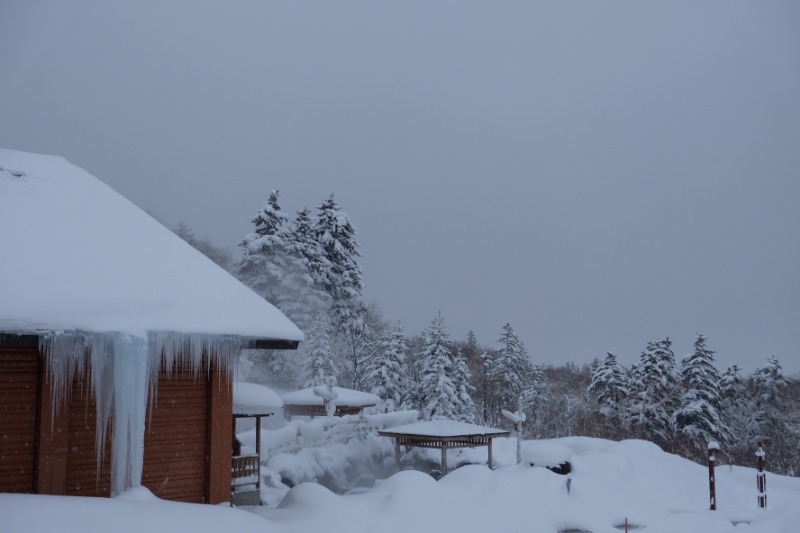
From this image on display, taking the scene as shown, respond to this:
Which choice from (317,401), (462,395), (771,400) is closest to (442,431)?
(317,401)

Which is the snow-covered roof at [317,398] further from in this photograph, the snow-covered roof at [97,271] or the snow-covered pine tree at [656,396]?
the snow-covered roof at [97,271]

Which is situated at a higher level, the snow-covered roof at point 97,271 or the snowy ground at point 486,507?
the snow-covered roof at point 97,271

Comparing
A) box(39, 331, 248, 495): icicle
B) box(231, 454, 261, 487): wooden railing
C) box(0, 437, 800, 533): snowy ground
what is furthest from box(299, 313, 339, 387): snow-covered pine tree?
box(39, 331, 248, 495): icicle

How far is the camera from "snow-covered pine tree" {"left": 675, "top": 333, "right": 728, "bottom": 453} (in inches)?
1094

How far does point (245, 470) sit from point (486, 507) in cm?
503

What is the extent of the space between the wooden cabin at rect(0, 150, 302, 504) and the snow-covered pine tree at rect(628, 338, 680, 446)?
23.5 m

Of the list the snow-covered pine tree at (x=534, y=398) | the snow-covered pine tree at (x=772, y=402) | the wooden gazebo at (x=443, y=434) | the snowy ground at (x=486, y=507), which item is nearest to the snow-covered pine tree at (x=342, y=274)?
the snow-covered pine tree at (x=534, y=398)

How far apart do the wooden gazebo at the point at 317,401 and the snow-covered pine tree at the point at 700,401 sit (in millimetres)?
13560

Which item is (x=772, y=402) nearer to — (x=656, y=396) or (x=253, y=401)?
(x=656, y=396)

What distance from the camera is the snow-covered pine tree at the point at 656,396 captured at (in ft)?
94.9

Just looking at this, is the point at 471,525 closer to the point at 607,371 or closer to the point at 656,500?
the point at 656,500

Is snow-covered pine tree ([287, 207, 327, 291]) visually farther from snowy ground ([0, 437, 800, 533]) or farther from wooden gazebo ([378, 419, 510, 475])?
snowy ground ([0, 437, 800, 533])

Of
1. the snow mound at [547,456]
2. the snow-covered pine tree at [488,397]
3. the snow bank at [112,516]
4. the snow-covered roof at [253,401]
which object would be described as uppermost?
the snow-covered roof at [253,401]

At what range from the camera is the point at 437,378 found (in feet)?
96.7
